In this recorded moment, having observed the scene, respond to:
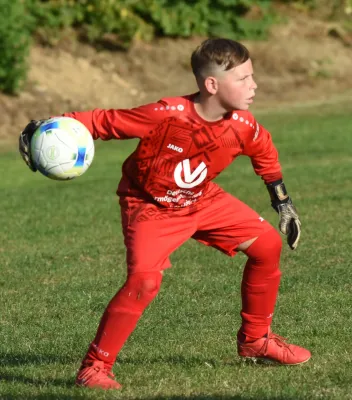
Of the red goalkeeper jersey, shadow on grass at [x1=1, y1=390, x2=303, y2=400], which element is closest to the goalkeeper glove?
the red goalkeeper jersey

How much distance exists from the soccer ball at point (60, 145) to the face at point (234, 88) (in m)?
0.73

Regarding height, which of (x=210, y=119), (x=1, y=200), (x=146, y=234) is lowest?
(x=1, y=200)

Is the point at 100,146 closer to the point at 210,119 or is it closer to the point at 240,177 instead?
the point at 240,177

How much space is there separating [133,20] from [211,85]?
21381 millimetres

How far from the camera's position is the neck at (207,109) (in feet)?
18.8

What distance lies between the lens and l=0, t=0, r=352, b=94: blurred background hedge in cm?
2480

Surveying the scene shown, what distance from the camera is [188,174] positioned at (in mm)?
5730

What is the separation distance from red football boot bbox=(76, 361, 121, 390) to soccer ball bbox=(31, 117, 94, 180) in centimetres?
105

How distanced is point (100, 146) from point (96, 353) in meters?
14.5

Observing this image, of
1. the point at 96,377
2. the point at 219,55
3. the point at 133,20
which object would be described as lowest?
the point at 96,377

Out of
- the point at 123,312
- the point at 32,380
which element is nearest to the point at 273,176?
the point at 123,312

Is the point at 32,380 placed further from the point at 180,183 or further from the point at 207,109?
the point at 207,109

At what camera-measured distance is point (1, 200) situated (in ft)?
46.2

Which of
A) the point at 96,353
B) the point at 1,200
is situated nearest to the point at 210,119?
the point at 96,353
